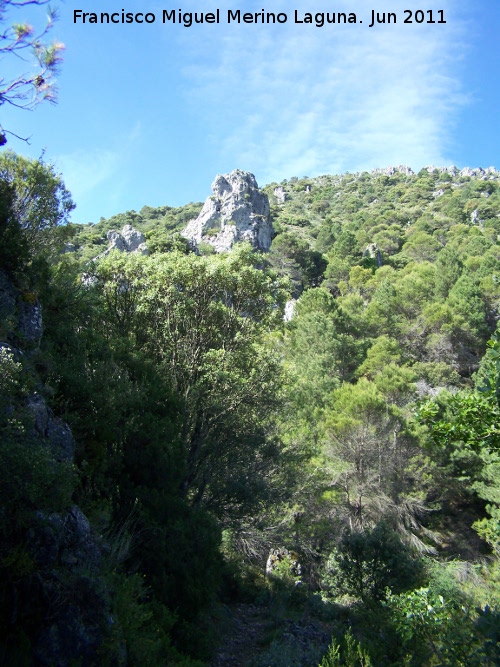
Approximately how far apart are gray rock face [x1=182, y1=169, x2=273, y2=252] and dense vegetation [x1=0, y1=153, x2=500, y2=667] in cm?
2481

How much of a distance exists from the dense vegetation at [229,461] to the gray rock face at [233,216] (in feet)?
81.4

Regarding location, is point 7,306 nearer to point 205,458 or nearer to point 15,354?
point 15,354

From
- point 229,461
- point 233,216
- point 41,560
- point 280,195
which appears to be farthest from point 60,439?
point 280,195

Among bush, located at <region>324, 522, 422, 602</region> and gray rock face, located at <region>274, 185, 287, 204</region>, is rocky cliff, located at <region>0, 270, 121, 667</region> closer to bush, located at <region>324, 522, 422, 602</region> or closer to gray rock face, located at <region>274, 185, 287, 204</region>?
bush, located at <region>324, 522, 422, 602</region>

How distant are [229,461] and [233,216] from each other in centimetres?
4234

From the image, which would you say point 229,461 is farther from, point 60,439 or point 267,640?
point 60,439

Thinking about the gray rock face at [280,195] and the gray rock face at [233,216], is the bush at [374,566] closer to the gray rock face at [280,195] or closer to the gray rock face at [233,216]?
the gray rock face at [233,216]

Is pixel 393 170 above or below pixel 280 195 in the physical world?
above

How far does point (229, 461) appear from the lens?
11.6 meters

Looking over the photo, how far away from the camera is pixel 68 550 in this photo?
519 cm

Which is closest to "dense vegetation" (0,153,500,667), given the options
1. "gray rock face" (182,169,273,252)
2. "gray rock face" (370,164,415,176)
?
"gray rock face" (182,169,273,252)

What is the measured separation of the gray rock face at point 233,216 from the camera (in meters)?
47.9

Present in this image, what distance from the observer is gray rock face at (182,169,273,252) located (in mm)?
47938

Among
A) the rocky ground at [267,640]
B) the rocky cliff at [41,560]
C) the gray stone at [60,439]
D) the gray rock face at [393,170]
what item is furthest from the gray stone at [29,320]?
the gray rock face at [393,170]
